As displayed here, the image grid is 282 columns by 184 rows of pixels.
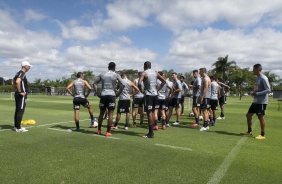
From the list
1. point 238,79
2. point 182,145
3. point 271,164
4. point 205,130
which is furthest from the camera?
point 238,79

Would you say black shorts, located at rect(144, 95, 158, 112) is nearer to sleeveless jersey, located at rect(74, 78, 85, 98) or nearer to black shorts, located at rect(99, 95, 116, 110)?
black shorts, located at rect(99, 95, 116, 110)

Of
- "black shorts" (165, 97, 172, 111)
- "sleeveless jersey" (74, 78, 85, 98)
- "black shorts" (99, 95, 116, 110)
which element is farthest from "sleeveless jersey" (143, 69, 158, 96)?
"black shorts" (165, 97, 172, 111)

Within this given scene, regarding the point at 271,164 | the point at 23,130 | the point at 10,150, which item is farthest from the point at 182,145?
the point at 23,130

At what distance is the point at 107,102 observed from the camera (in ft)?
25.6

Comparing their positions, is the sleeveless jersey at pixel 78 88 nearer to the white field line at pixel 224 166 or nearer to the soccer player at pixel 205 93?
the soccer player at pixel 205 93

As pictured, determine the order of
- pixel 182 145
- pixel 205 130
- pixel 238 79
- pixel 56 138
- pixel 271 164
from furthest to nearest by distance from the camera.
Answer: pixel 238 79 < pixel 205 130 < pixel 56 138 < pixel 182 145 < pixel 271 164

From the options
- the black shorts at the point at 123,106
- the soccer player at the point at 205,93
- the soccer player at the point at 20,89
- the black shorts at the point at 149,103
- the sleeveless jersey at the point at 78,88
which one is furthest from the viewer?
the black shorts at the point at 123,106

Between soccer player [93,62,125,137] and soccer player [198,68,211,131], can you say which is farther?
soccer player [198,68,211,131]

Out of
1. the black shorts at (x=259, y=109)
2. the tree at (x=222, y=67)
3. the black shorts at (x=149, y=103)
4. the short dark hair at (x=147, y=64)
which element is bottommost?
the black shorts at (x=259, y=109)

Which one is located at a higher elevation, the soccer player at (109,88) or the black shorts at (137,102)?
the soccer player at (109,88)

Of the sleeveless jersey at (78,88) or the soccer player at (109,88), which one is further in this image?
the sleeveless jersey at (78,88)

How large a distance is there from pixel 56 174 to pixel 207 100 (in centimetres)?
654

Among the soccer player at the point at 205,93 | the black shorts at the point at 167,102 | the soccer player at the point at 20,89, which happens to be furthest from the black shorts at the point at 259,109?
the soccer player at the point at 20,89

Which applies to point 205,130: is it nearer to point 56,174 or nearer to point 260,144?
point 260,144
